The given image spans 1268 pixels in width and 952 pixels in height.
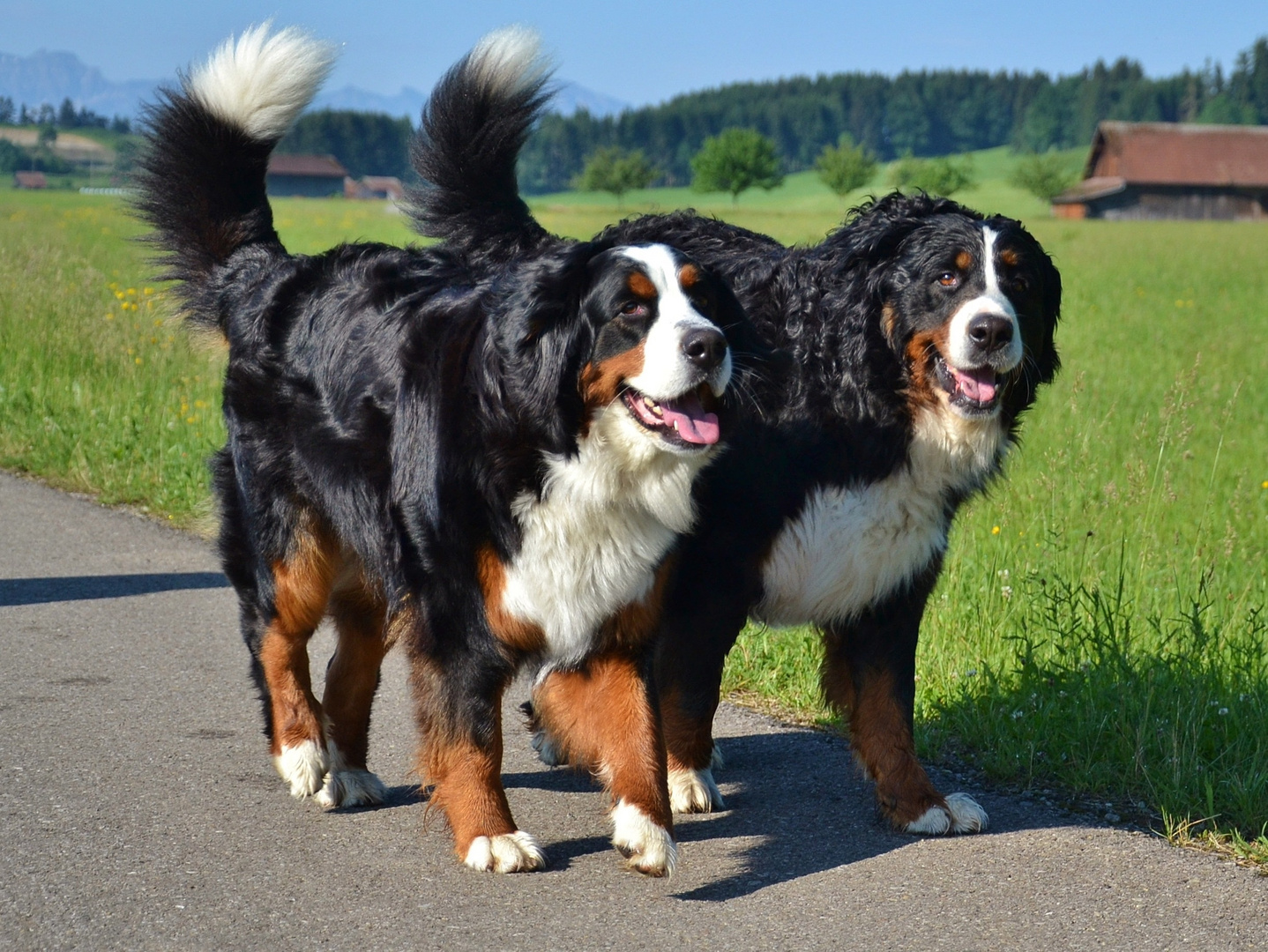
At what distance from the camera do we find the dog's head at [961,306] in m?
3.55

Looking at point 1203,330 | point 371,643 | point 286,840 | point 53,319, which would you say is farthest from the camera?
point 1203,330

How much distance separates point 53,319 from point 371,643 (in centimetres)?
816

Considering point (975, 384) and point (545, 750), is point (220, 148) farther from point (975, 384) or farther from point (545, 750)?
point (975, 384)

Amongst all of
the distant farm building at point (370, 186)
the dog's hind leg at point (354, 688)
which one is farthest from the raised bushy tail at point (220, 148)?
the distant farm building at point (370, 186)

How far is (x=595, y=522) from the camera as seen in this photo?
10.7 ft

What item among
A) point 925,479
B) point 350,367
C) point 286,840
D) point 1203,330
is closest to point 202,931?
point 286,840

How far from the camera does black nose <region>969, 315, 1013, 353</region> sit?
3.51 meters

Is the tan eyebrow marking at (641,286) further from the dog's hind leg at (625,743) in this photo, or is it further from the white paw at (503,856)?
the white paw at (503,856)

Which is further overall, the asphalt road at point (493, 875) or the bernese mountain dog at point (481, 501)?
the bernese mountain dog at point (481, 501)

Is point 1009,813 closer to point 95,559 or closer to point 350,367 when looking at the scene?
point 350,367

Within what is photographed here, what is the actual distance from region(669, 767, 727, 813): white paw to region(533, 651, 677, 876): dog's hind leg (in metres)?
0.44

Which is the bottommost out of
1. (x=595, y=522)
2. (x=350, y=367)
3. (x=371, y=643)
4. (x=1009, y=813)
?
(x=1009, y=813)

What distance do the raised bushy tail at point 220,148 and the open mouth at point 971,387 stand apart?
238 cm

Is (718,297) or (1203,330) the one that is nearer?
(718,297)
